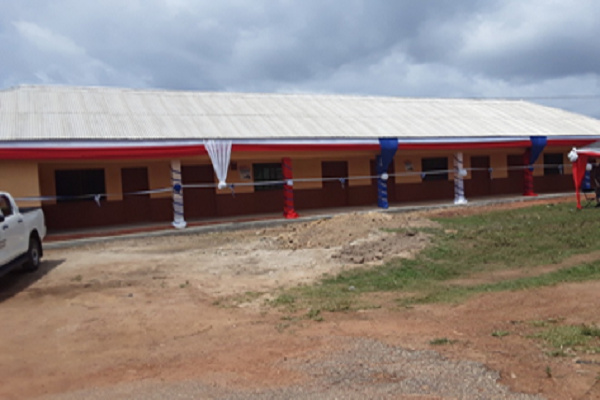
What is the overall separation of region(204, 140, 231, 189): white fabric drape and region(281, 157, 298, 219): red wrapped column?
92.1 inches

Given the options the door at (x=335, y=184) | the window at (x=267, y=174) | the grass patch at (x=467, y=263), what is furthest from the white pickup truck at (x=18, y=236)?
the door at (x=335, y=184)

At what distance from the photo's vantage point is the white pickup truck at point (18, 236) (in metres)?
9.20

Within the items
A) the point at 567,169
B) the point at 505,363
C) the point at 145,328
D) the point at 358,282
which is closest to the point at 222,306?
the point at 145,328

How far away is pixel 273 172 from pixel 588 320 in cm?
1559

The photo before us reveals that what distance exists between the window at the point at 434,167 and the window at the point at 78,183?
1294 cm

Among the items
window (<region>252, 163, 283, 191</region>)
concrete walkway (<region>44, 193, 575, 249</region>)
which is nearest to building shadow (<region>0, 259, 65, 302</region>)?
concrete walkway (<region>44, 193, 575, 249</region>)

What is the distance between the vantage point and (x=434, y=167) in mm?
23469

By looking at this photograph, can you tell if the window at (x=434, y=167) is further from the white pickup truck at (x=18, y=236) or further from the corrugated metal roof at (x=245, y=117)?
the white pickup truck at (x=18, y=236)

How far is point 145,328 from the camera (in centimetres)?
647

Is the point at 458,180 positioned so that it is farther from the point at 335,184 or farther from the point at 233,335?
the point at 233,335

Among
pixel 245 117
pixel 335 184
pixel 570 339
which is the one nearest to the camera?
→ pixel 570 339

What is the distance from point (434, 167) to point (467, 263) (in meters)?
14.0

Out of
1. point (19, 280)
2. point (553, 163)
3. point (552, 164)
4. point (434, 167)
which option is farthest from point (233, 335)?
point (553, 163)

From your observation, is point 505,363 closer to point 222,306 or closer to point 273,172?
point 222,306
